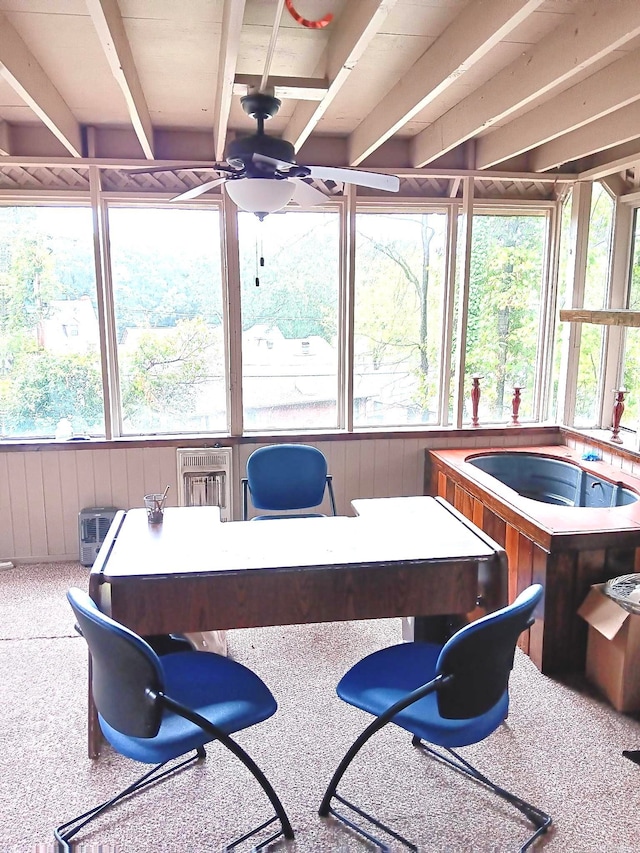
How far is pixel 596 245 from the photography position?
170 inches


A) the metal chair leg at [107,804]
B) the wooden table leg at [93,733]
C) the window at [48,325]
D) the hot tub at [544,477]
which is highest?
the window at [48,325]

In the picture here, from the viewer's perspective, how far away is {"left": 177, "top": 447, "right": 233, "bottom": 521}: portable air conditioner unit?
421 cm

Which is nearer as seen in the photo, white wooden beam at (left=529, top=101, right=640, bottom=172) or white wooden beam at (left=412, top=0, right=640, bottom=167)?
white wooden beam at (left=412, top=0, right=640, bottom=167)

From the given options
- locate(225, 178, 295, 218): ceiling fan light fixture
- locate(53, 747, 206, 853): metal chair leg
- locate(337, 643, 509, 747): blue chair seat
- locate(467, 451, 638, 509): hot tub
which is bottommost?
locate(53, 747, 206, 853): metal chair leg

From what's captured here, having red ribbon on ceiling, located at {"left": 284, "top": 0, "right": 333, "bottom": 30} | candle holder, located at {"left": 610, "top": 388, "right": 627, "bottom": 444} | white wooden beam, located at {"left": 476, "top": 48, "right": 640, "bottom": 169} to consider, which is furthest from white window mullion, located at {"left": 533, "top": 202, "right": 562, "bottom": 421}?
red ribbon on ceiling, located at {"left": 284, "top": 0, "right": 333, "bottom": 30}

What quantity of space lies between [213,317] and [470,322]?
1795mm

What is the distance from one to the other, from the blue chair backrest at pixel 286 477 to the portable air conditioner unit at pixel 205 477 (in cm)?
60

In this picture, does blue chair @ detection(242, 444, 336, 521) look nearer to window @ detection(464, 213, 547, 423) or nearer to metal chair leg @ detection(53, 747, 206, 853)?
window @ detection(464, 213, 547, 423)

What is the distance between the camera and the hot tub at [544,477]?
3.98 metres

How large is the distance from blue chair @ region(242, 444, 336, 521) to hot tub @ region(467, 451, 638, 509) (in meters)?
1.13

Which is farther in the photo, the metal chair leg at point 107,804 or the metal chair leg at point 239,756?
the metal chair leg at point 107,804

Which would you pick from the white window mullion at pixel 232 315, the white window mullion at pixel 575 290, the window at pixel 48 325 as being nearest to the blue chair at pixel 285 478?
the white window mullion at pixel 232 315

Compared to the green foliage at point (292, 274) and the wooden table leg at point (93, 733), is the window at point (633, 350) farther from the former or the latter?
the wooden table leg at point (93, 733)

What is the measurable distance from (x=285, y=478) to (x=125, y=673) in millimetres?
2081
